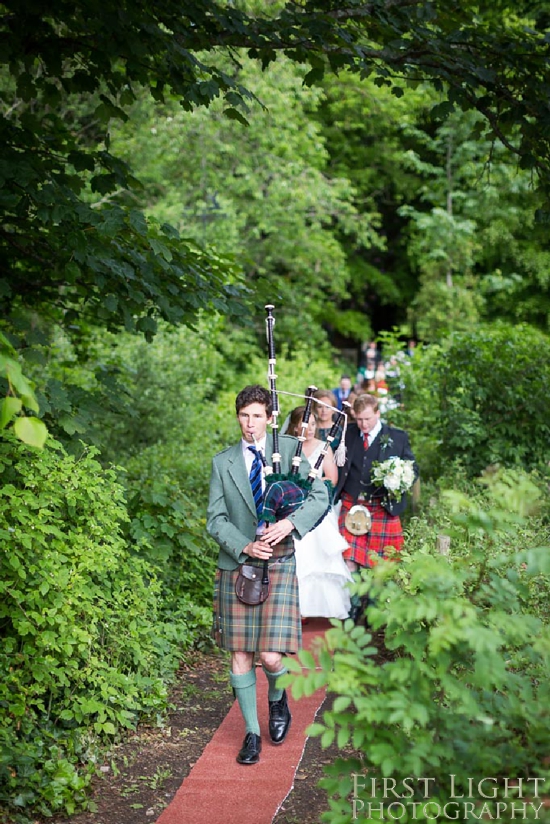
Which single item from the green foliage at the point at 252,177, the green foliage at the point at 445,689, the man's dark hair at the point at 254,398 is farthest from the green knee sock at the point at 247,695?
the green foliage at the point at 252,177

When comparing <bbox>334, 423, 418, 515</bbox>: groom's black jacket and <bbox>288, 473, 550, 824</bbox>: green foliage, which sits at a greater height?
<bbox>334, 423, 418, 515</bbox>: groom's black jacket

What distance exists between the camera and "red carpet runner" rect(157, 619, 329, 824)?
15.4ft

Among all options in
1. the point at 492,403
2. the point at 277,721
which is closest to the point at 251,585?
the point at 277,721

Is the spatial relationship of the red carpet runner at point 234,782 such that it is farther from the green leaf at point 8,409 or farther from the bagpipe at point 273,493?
the green leaf at point 8,409

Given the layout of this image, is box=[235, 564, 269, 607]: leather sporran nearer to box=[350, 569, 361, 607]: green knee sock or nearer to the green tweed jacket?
the green tweed jacket

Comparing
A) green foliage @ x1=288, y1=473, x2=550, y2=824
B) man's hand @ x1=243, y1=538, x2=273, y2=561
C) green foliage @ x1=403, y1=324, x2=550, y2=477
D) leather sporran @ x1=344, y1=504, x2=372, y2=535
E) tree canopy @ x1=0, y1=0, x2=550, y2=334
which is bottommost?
green foliage @ x1=288, y1=473, x2=550, y2=824

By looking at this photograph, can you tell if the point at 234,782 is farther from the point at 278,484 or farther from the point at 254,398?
Answer: the point at 254,398

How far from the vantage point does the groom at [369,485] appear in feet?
25.9

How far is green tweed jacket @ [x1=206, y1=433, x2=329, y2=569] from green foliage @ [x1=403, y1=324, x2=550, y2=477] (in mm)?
5726

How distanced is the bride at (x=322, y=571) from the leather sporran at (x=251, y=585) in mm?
2820

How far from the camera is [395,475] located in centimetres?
760

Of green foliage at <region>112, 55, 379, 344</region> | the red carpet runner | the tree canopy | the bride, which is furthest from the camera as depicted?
green foliage at <region>112, 55, 379, 344</region>

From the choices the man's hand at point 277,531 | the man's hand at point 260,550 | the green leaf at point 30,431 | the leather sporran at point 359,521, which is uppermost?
the green leaf at point 30,431

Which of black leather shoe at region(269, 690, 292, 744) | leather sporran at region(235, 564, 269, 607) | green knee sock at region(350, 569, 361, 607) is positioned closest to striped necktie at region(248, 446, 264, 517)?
leather sporran at region(235, 564, 269, 607)
